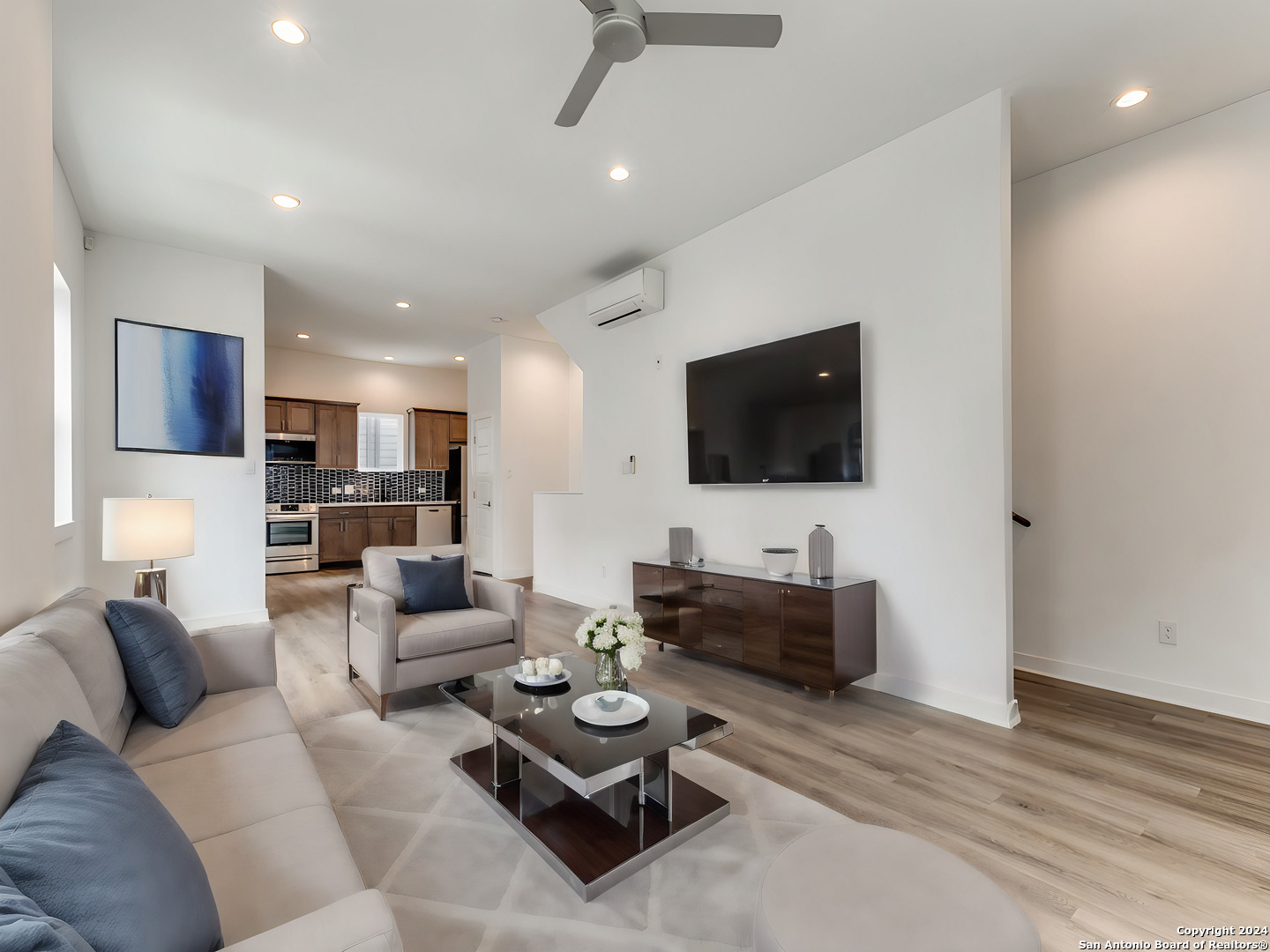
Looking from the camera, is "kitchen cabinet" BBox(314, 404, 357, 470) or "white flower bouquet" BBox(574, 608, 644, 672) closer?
"white flower bouquet" BBox(574, 608, 644, 672)

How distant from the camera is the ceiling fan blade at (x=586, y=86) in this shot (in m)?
2.22

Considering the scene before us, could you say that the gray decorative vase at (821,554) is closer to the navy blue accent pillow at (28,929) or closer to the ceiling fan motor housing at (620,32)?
the ceiling fan motor housing at (620,32)

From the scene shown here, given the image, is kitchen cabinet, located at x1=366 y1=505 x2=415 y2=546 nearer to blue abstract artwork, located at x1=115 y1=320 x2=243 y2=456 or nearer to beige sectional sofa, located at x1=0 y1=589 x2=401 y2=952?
blue abstract artwork, located at x1=115 y1=320 x2=243 y2=456

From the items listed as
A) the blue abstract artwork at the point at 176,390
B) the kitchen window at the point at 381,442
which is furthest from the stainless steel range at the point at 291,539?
the blue abstract artwork at the point at 176,390

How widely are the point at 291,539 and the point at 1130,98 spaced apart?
8.92 meters

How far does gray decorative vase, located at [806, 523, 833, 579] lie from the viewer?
3.39 meters

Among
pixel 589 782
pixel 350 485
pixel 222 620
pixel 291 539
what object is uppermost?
pixel 350 485

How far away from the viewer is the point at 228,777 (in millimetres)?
1577

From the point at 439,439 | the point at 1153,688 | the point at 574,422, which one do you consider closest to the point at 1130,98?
the point at 1153,688

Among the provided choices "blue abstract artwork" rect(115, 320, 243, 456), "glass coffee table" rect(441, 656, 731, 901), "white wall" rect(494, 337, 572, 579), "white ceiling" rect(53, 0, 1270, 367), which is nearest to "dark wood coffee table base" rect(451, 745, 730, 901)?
"glass coffee table" rect(441, 656, 731, 901)

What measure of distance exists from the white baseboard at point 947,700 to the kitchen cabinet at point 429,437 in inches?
293

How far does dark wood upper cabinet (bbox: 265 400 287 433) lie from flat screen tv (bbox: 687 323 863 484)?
20.6ft

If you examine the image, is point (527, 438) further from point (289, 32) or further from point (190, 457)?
point (289, 32)

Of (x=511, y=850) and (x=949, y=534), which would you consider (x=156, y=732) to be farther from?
(x=949, y=534)
